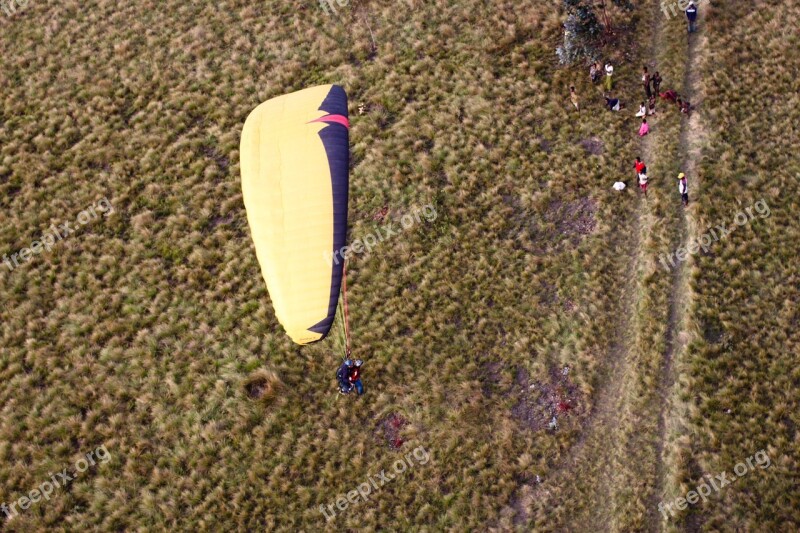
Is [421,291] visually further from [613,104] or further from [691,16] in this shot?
[691,16]

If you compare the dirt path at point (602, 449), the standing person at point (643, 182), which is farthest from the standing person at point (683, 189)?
the dirt path at point (602, 449)

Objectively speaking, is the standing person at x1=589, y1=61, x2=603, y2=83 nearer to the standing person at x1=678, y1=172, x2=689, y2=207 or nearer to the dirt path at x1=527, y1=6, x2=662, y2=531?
the standing person at x1=678, y1=172, x2=689, y2=207

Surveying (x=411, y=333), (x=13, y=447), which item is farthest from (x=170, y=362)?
(x=411, y=333)

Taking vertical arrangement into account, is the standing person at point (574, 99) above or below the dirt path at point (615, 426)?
above

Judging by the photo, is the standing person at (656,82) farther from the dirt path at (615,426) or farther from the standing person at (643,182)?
the standing person at (643,182)

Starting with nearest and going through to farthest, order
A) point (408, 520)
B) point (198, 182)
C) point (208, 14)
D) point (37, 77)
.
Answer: point (408, 520) → point (198, 182) → point (37, 77) → point (208, 14)

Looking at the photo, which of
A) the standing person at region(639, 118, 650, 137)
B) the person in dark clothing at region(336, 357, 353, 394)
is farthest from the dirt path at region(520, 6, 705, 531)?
the person in dark clothing at region(336, 357, 353, 394)

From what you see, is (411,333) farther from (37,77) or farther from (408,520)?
(37,77)

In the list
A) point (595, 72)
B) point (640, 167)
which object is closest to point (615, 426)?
point (640, 167)
